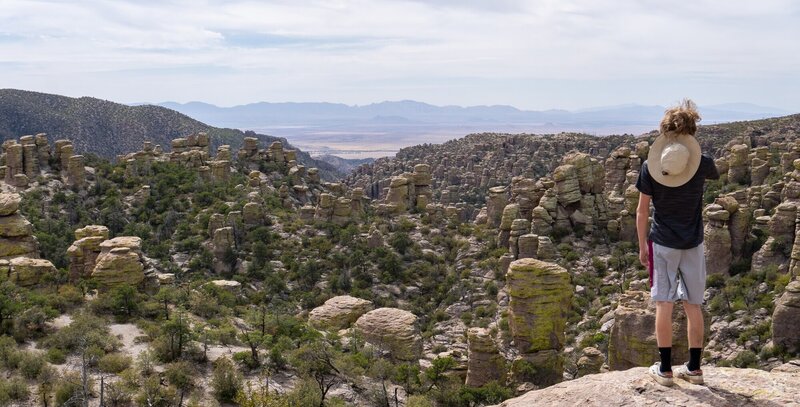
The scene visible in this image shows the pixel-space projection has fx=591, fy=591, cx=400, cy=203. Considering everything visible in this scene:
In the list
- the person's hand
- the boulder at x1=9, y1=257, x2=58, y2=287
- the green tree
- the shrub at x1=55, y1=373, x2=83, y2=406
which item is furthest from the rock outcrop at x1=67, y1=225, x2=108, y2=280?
the person's hand

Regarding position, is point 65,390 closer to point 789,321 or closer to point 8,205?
point 8,205

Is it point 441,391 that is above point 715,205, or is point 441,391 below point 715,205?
below

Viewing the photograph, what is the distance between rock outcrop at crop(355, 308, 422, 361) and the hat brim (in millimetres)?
19450

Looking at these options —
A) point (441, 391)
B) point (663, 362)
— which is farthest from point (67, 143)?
point (663, 362)

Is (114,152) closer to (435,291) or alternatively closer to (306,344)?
(435,291)

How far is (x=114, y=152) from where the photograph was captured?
107m

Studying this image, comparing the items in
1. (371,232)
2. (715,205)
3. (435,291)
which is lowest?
(435,291)

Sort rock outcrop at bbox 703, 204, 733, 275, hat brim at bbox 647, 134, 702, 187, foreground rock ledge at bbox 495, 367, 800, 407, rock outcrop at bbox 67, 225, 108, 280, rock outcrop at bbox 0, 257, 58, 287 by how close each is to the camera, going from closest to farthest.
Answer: foreground rock ledge at bbox 495, 367, 800, 407
hat brim at bbox 647, 134, 702, 187
rock outcrop at bbox 0, 257, 58, 287
rock outcrop at bbox 67, 225, 108, 280
rock outcrop at bbox 703, 204, 733, 275

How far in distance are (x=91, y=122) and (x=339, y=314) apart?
100 meters

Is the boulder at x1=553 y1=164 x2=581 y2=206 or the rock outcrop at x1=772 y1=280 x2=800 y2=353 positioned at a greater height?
the boulder at x1=553 y1=164 x2=581 y2=206

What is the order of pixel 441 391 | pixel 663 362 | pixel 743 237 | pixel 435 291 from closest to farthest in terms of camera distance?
pixel 663 362, pixel 441 391, pixel 743 237, pixel 435 291

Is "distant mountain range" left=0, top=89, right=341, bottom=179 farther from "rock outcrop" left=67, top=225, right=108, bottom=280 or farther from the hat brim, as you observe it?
the hat brim

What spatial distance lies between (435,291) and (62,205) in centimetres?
3112

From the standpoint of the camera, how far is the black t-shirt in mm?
7480
